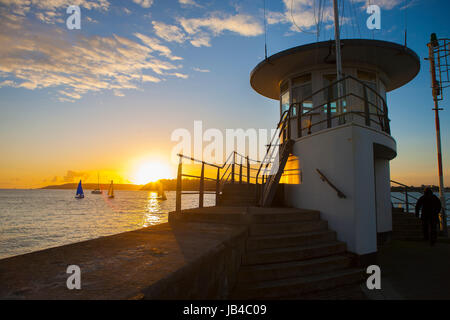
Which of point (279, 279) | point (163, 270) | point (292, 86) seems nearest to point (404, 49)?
point (292, 86)

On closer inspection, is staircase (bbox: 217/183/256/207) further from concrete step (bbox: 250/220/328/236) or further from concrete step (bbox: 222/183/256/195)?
concrete step (bbox: 250/220/328/236)

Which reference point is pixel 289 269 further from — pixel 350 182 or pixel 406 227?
pixel 406 227

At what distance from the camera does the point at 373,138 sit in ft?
21.6

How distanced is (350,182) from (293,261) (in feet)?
7.42

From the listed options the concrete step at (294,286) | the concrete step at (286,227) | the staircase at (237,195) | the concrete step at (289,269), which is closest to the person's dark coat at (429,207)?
the concrete step at (286,227)

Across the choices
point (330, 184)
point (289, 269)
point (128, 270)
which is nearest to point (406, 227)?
point (330, 184)

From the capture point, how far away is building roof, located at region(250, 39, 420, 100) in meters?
9.20

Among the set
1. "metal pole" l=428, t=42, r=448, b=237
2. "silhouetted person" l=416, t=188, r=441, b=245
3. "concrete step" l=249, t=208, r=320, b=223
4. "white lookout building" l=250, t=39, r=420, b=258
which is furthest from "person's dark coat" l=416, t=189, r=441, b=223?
"concrete step" l=249, t=208, r=320, b=223

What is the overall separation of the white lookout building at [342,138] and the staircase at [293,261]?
57cm

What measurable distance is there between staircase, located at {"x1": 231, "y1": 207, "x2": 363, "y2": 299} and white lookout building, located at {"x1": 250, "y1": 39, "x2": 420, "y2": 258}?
571 mm

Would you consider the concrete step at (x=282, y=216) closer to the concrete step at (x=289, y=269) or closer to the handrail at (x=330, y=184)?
the handrail at (x=330, y=184)
